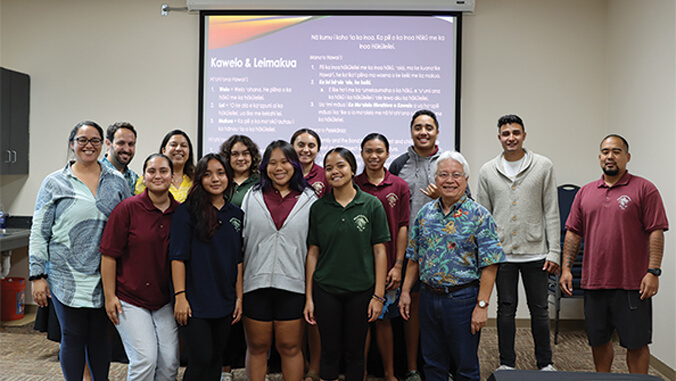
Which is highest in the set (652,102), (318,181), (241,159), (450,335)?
(652,102)

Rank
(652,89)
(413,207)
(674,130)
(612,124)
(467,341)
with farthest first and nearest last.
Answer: (612,124) → (652,89) → (674,130) → (413,207) → (467,341)

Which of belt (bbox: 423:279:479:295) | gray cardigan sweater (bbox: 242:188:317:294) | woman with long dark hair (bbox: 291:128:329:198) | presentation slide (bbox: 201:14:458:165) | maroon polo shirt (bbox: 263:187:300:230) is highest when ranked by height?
presentation slide (bbox: 201:14:458:165)

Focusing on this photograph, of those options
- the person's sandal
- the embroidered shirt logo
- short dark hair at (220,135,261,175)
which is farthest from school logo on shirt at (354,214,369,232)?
the embroidered shirt logo

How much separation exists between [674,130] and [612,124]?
0.93 m

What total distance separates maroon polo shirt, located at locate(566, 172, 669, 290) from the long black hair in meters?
2.04

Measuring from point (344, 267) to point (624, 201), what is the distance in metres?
1.58

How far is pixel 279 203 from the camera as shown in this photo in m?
2.50

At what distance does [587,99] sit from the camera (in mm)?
4430

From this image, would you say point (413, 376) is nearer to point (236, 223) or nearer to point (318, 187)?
point (318, 187)

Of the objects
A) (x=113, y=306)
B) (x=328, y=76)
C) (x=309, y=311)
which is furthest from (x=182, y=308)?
(x=328, y=76)

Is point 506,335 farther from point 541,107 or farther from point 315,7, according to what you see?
point 315,7

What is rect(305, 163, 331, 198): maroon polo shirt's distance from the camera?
299 cm

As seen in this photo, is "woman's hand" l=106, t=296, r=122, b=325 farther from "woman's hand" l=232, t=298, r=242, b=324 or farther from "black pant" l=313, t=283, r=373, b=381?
"black pant" l=313, t=283, r=373, b=381

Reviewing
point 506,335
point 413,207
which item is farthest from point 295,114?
Result: point 506,335
